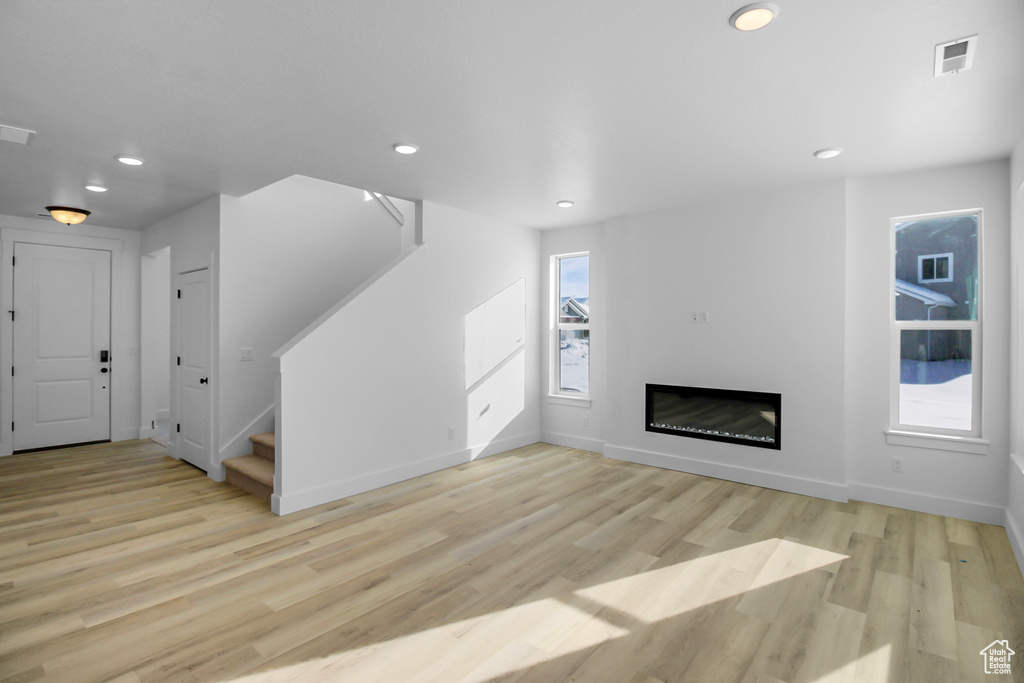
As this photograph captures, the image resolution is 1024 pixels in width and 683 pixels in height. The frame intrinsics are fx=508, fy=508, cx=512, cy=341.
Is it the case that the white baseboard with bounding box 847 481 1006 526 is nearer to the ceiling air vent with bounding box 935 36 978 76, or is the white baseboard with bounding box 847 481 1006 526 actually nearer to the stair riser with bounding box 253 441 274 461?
the ceiling air vent with bounding box 935 36 978 76

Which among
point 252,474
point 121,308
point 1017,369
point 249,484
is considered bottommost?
point 249,484

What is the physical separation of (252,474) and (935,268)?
18.3ft

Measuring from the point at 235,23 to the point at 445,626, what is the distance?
8.88ft

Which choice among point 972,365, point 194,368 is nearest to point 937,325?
point 972,365

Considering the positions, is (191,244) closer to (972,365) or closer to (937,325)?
(937,325)

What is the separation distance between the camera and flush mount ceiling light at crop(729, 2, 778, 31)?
6.09ft

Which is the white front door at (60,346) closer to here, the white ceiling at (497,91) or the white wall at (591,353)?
the white ceiling at (497,91)

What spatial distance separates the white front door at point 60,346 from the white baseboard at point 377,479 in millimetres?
3869

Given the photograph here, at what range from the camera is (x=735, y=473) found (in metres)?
4.59

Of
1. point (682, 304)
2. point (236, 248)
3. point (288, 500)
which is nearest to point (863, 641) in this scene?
point (682, 304)

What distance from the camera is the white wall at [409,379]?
3.95m

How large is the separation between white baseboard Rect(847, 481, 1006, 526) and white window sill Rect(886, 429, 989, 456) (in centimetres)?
37

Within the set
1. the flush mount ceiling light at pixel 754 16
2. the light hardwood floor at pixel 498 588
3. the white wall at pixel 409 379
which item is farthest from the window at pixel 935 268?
the white wall at pixel 409 379

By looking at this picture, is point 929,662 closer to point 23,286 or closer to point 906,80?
point 906,80
